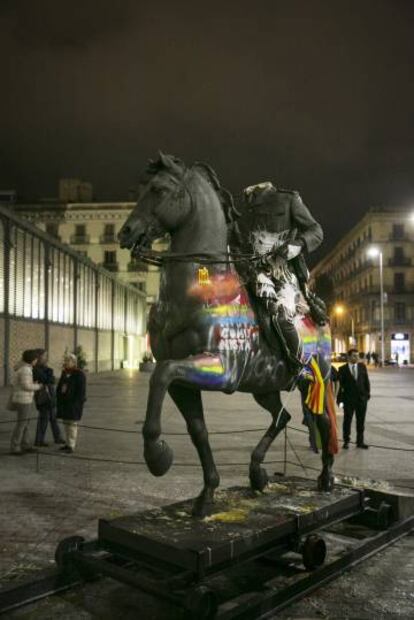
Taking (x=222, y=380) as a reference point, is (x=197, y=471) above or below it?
below

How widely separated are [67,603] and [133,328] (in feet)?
174

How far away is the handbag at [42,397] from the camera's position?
11.8 m

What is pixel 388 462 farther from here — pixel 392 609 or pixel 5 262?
pixel 5 262

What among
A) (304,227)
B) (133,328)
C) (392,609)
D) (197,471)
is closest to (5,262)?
(197,471)

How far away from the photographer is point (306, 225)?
6.05 metres

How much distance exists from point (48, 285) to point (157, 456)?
3015cm

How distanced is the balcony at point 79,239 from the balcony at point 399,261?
3648 centimetres

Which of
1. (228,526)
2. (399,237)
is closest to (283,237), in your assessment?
(228,526)

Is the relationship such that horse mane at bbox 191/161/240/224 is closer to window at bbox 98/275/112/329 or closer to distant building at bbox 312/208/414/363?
window at bbox 98/275/112/329

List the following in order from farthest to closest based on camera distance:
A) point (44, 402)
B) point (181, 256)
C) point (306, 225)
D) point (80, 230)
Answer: point (80, 230)
point (44, 402)
point (306, 225)
point (181, 256)

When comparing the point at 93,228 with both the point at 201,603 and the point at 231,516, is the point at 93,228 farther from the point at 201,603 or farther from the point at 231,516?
the point at 201,603

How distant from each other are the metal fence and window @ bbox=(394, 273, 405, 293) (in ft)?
121

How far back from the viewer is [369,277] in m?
74.8

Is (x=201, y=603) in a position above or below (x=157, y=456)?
below
